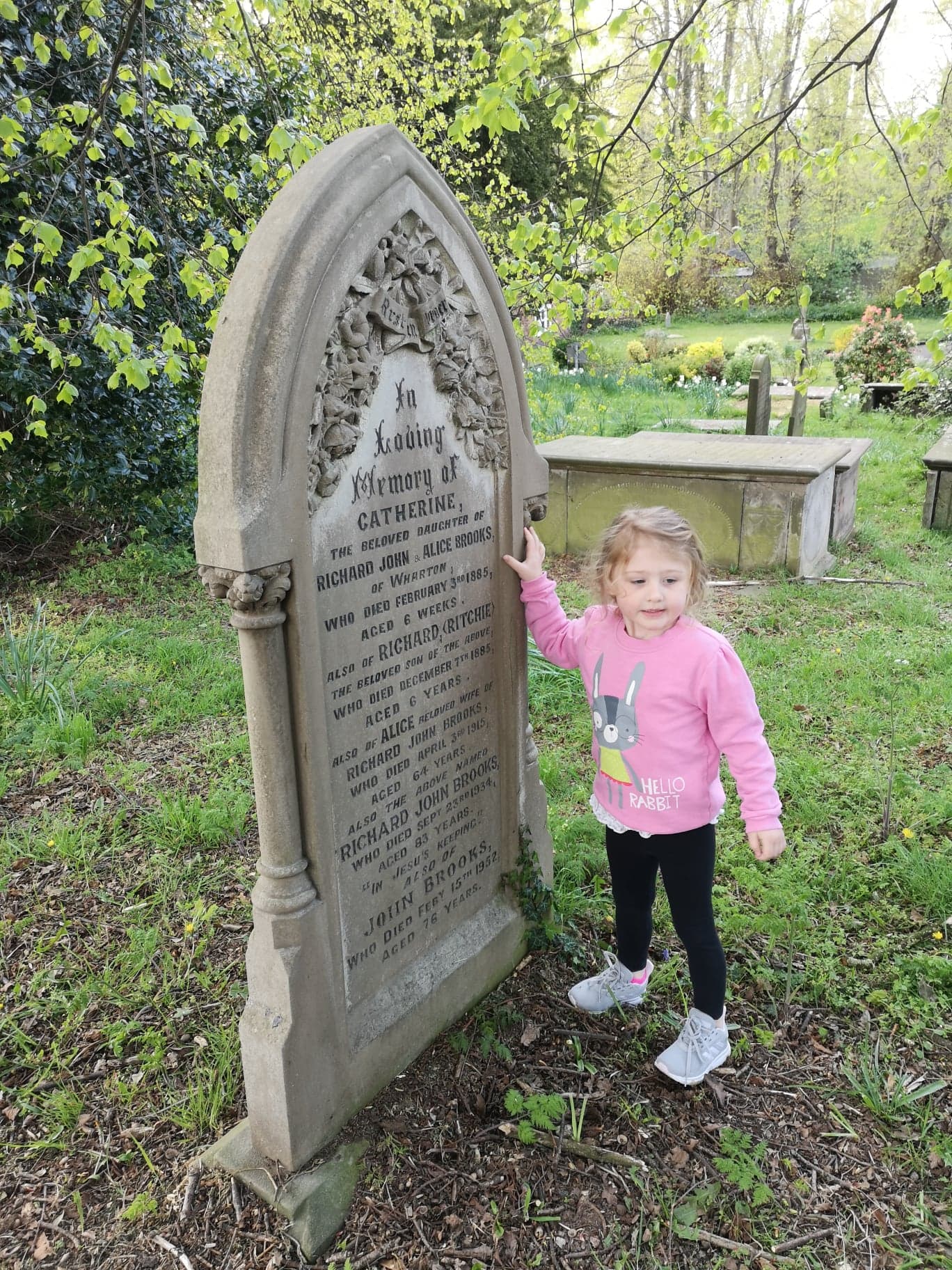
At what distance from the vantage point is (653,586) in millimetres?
2322

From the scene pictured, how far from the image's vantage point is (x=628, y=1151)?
2348 mm

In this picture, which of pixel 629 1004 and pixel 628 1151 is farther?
pixel 629 1004

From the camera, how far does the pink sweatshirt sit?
226 centimetres

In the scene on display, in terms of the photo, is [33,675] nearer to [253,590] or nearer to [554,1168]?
[253,590]

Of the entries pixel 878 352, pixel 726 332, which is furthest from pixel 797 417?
pixel 726 332

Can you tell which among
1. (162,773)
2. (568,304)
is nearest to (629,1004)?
(162,773)

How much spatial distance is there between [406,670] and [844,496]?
21.6 feet

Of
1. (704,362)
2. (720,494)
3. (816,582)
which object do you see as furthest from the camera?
(704,362)

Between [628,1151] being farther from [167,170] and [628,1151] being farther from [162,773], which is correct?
[167,170]

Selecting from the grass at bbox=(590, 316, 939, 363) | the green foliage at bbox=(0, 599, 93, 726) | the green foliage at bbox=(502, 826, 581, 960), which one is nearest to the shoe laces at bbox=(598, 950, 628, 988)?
the green foliage at bbox=(502, 826, 581, 960)

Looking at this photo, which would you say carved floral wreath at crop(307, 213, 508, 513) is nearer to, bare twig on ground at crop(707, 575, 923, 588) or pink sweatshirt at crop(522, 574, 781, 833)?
pink sweatshirt at crop(522, 574, 781, 833)

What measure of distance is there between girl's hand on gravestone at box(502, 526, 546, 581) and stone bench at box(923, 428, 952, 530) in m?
6.60

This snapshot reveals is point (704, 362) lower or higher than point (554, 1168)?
higher

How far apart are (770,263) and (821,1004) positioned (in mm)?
27274
